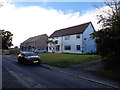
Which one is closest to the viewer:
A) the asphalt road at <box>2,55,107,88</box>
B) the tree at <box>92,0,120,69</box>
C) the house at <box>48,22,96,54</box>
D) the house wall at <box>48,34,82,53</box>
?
the asphalt road at <box>2,55,107,88</box>

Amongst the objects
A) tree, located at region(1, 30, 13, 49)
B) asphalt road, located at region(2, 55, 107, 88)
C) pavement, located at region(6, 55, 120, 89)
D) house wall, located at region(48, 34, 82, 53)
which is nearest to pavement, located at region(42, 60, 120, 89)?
pavement, located at region(6, 55, 120, 89)

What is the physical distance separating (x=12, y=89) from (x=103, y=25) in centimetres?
937

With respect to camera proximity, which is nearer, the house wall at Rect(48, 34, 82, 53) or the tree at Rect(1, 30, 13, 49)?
the house wall at Rect(48, 34, 82, 53)

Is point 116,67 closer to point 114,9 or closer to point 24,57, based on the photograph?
point 114,9

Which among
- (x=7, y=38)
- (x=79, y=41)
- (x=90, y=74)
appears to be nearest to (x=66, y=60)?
(x=90, y=74)

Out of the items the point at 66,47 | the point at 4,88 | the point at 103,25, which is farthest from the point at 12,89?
the point at 66,47

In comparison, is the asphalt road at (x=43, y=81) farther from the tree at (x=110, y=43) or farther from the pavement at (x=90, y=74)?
the tree at (x=110, y=43)

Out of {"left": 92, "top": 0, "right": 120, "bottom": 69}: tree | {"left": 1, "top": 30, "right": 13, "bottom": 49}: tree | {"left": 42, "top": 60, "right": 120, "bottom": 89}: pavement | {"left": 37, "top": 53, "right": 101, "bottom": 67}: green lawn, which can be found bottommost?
{"left": 42, "top": 60, "right": 120, "bottom": 89}: pavement

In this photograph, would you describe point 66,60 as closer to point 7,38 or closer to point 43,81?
point 43,81

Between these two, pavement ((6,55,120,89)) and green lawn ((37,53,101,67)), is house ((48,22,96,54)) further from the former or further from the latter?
pavement ((6,55,120,89))

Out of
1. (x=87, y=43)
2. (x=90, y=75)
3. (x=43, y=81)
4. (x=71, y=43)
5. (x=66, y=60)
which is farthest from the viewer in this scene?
(x=71, y=43)

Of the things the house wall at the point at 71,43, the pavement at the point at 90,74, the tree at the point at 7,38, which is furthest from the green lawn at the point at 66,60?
the tree at the point at 7,38

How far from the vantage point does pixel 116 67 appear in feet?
35.9

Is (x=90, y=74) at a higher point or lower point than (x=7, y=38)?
lower
